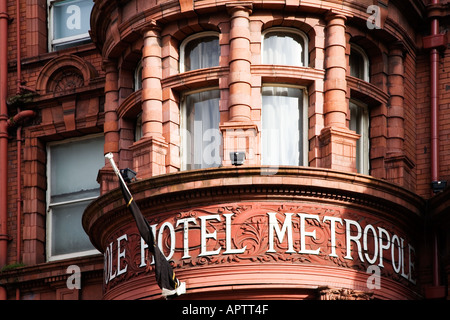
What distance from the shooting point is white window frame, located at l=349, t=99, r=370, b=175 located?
114ft

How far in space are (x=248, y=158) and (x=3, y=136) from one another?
9347 millimetres

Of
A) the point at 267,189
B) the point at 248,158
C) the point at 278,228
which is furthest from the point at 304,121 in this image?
the point at 278,228

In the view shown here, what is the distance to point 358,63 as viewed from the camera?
35.9 metres

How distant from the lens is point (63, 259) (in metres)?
38.3

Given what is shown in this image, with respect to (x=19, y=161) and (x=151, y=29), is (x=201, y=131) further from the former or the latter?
(x=19, y=161)

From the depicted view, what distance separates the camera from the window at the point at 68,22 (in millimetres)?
40772

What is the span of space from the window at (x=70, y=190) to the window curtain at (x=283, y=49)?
6307mm

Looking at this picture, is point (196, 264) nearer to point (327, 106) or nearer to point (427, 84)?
point (327, 106)

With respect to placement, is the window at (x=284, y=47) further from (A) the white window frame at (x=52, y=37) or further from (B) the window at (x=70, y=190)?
(A) the white window frame at (x=52, y=37)

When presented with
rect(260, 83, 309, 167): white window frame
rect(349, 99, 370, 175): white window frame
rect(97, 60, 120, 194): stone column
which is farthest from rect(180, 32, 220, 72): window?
rect(349, 99, 370, 175): white window frame

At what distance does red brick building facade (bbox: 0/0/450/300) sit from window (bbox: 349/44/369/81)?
4 centimetres

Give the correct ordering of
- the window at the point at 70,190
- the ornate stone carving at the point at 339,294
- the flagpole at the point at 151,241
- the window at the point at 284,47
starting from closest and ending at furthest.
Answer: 1. the flagpole at the point at 151,241
2. the ornate stone carving at the point at 339,294
3. the window at the point at 284,47
4. the window at the point at 70,190

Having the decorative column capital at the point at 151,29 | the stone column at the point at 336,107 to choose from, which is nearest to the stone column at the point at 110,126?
the decorative column capital at the point at 151,29

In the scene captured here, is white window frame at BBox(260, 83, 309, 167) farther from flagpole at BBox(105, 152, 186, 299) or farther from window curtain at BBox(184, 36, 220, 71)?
flagpole at BBox(105, 152, 186, 299)
